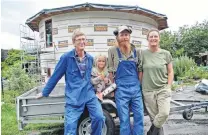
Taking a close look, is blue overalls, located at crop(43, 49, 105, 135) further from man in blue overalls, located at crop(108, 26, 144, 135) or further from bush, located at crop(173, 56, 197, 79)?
bush, located at crop(173, 56, 197, 79)

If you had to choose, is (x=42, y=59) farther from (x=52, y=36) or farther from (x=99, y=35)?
(x=99, y=35)

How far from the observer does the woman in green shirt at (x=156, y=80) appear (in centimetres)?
421

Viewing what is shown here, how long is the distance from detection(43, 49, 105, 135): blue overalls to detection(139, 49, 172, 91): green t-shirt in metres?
0.81

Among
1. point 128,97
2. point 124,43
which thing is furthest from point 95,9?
point 128,97

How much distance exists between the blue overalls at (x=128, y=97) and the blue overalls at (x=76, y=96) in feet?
1.15

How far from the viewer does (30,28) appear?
21.9m

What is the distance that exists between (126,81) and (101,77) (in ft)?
1.36

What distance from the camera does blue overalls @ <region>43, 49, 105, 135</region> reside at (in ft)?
12.5

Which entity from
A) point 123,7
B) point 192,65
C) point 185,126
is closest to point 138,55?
point 185,126

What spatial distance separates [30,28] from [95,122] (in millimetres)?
19155

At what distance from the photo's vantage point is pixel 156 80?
4.25 m

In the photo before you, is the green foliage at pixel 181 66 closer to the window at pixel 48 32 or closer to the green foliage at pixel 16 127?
the window at pixel 48 32

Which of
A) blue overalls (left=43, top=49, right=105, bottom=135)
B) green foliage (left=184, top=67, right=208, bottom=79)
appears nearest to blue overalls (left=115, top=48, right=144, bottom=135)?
blue overalls (left=43, top=49, right=105, bottom=135)

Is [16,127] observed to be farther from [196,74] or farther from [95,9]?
[196,74]
